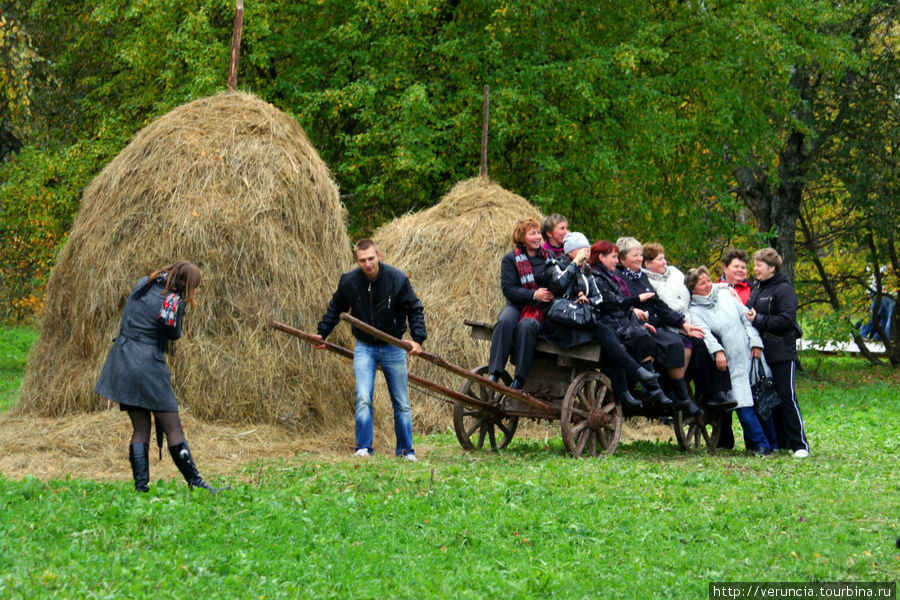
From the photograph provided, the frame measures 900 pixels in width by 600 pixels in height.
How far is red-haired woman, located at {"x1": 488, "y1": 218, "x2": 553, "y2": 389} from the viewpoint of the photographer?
364 inches

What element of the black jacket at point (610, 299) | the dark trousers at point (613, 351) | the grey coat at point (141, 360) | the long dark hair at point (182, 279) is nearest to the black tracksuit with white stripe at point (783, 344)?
the black jacket at point (610, 299)

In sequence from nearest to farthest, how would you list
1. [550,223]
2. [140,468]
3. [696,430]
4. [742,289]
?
[140,468] → [550,223] → [696,430] → [742,289]

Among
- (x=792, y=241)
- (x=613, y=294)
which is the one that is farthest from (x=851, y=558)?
(x=792, y=241)

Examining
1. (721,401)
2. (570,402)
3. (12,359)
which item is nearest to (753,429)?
(721,401)

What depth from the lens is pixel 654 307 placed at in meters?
10.1

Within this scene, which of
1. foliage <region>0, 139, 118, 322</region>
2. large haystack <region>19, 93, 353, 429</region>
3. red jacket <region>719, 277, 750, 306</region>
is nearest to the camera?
large haystack <region>19, 93, 353, 429</region>

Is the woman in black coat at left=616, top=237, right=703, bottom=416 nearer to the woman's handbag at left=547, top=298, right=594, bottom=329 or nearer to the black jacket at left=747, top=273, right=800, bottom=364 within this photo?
the black jacket at left=747, top=273, right=800, bottom=364

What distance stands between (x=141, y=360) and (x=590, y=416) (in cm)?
401

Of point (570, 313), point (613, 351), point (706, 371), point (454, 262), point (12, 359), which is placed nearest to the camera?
point (570, 313)

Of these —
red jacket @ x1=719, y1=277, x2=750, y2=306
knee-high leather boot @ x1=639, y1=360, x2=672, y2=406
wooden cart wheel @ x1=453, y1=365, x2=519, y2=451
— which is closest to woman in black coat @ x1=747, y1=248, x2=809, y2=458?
red jacket @ x1=719, y1=277, x2=750, y2=306

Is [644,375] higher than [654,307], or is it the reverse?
[654,307]

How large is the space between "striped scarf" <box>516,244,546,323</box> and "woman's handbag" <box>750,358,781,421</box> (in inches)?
87.8

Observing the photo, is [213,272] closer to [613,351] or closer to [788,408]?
[613,351]

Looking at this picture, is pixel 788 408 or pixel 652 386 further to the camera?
pixel 788 408
